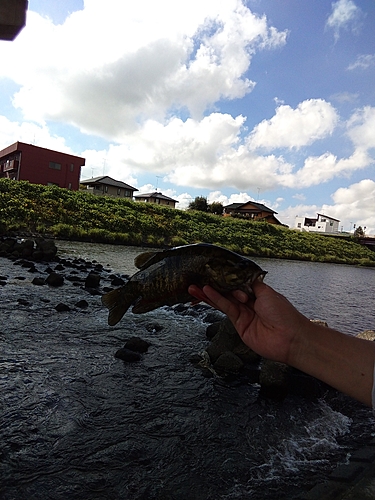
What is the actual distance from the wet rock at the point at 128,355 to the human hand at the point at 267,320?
4.61 metres

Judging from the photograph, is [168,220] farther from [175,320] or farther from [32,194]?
[175,320]

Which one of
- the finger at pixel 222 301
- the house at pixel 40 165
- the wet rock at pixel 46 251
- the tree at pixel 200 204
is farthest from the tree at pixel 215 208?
the finger at pixel 222 301

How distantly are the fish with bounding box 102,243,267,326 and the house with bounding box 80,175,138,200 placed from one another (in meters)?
74.9

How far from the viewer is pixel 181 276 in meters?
3.32

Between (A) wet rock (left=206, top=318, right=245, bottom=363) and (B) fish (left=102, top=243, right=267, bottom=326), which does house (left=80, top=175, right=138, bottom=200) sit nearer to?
(A) wet rock (left=206, top=318, right=245, bottom=363)

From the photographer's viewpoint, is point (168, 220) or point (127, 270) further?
point (168, 220)

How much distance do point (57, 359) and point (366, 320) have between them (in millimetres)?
11523

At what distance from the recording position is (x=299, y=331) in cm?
234

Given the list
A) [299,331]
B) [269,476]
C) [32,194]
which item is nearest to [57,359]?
[269,476]

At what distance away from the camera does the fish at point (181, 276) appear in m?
2.81

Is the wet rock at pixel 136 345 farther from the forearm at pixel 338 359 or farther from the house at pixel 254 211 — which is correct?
the house at pixel 254 211

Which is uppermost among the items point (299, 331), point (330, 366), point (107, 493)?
point (299, 331)

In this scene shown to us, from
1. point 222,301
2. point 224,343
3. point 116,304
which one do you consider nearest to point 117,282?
point 224,343

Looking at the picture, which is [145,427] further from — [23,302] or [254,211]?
[254,211]
